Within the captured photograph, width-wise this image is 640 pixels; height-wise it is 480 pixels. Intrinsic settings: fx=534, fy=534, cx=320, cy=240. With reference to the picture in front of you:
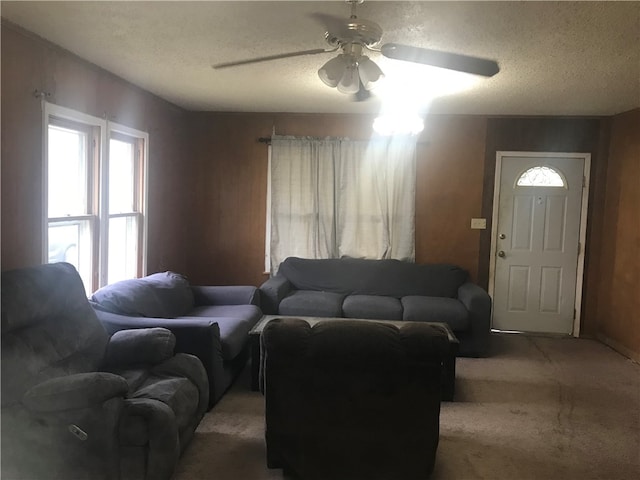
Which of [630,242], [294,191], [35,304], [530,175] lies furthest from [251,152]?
[630,242]

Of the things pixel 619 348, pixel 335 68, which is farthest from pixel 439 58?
pixel 619 348

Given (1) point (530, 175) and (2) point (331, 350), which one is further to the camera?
(1) point (530, 175)

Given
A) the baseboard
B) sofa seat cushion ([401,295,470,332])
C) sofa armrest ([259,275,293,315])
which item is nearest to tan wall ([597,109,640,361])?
the baseboard

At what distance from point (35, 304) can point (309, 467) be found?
1.59m

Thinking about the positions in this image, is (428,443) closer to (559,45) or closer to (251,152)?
(559,45)

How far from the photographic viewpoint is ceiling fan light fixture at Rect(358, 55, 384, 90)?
260 centimetres

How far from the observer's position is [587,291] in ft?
18.5

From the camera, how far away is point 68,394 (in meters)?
2.35

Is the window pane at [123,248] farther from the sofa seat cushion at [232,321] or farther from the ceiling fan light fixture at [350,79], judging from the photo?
the ceiling fan light fixture at [350,79]

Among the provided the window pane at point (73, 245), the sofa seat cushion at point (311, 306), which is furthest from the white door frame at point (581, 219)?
the window pane at point (73, 245)

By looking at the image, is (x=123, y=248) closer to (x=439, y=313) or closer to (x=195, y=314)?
(x=195, y=314)

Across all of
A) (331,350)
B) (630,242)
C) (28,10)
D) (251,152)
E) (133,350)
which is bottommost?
(133,350)

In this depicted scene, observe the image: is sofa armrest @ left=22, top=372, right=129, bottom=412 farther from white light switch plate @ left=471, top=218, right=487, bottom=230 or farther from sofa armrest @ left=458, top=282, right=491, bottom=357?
white light switch plate @ left=471, top=218, right=487, bottom=230

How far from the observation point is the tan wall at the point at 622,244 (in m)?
4.90
